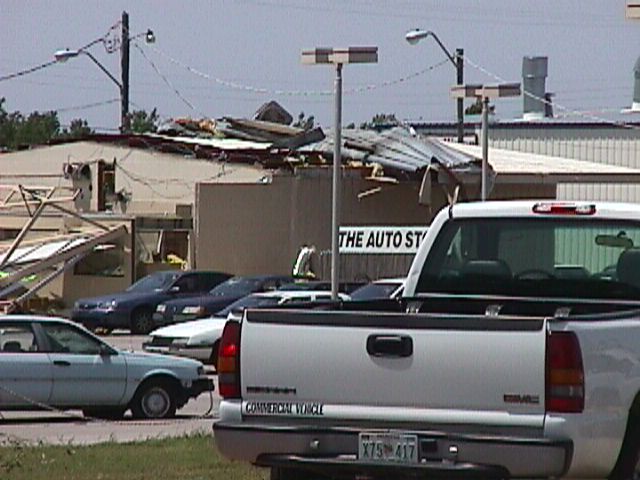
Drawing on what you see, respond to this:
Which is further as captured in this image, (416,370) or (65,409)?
(65,409)

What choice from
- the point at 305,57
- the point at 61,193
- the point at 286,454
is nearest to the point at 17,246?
the point at 61,193

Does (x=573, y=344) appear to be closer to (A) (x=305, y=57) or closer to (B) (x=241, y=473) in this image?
(B) (x=241, y=473)

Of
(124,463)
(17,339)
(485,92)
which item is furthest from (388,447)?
(485,92)

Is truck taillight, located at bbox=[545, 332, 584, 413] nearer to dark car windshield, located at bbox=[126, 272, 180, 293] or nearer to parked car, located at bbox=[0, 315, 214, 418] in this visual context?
parked car, located at bbox=[0, 315, 214, 418]

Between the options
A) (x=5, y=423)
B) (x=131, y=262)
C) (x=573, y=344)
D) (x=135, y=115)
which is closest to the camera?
(x=573, y=344)

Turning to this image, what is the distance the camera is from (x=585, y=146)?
61.0 m

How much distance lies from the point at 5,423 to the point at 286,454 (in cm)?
1226

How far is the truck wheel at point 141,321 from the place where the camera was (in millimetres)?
42250

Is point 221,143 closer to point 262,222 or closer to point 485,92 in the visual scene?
point 262,222

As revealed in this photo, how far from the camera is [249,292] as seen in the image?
4112 centimetres

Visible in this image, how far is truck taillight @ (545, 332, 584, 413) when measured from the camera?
9539 millimetres

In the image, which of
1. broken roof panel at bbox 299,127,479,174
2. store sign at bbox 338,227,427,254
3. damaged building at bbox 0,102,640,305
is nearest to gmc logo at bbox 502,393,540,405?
store sign at bbox 338,227,427,254

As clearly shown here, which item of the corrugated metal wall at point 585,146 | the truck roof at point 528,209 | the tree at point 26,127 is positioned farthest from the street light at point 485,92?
the tree at point 26,127

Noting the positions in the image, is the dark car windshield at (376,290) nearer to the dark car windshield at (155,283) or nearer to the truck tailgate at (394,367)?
the dark car windshield at (155,283)
